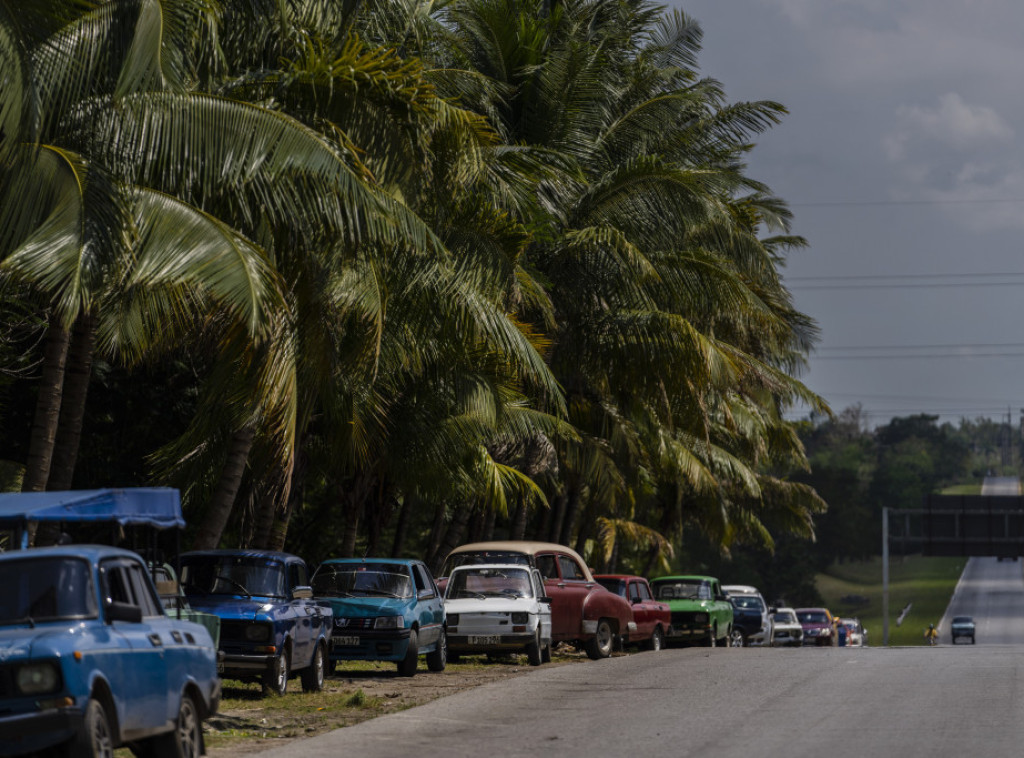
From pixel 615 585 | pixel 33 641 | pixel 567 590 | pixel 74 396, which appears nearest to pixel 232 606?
pixel 74 396

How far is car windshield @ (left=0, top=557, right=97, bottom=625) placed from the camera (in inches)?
362

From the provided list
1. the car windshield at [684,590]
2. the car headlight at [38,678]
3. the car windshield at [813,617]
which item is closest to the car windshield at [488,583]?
the car windshield at [684,590]

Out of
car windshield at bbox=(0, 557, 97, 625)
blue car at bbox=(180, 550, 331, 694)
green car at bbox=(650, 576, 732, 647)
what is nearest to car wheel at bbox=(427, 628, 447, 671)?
blue car at bbox=(180, 550, 331, 694)

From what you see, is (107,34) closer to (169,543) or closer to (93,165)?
(93,165)

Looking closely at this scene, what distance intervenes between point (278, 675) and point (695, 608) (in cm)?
1760

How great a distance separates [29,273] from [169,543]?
20557 millimetres

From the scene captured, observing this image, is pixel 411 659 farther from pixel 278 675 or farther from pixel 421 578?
pixel 278 675

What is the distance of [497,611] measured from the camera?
70.9 ft

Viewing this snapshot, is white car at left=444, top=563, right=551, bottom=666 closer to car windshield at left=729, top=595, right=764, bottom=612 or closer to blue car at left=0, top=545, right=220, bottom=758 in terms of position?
blue car at left=0, top=545, right=220, bottom=758

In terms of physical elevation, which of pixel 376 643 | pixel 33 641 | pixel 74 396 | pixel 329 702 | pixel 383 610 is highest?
pixel 74 396

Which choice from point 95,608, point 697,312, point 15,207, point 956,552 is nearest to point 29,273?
point 15,207

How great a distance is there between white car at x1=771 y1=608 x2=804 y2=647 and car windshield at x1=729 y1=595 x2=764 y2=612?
5643mm

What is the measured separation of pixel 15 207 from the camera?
12.9 metres

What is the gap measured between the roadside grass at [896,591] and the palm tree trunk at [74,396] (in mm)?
73013
